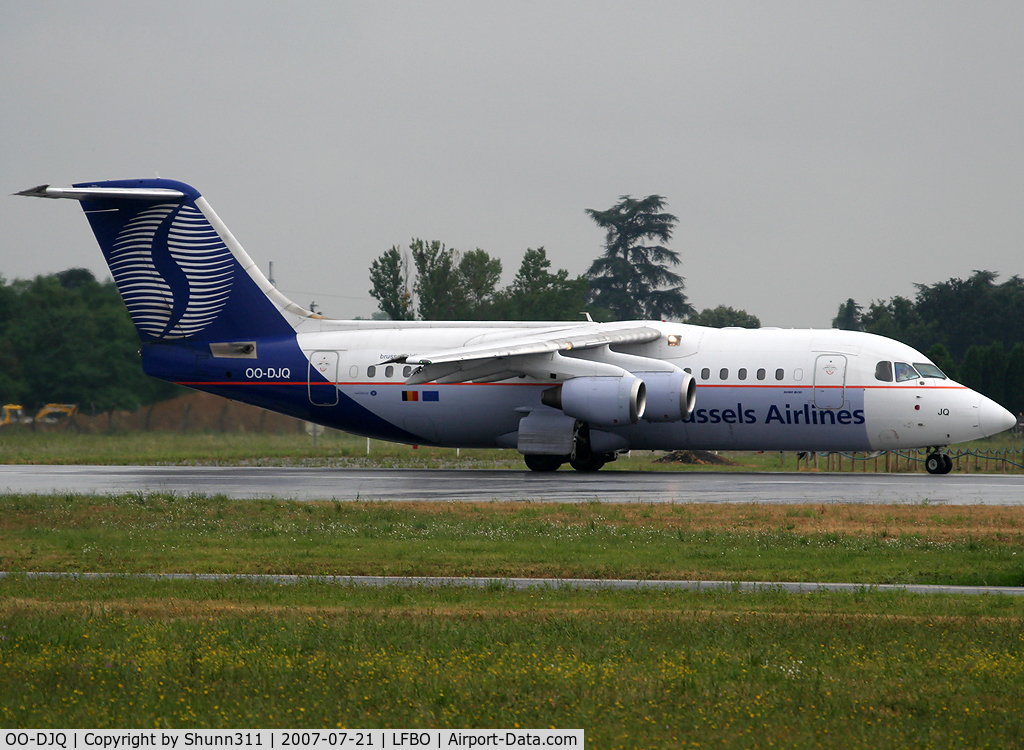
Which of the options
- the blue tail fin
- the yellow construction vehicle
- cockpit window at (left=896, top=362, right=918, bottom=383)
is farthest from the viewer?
the yellow construction vehicle

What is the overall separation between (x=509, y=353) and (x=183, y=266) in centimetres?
1023

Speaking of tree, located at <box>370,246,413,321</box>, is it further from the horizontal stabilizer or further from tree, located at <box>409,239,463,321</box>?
the horizontal stabilizer

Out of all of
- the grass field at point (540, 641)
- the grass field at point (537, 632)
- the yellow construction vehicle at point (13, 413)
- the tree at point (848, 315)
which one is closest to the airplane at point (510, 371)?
the grass field at point (537, 632)

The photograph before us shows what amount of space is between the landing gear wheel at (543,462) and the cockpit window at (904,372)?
8661 mm

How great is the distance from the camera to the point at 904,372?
100ft

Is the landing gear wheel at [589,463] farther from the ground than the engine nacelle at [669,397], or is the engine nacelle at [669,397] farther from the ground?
the engine nacelle at [669,397]

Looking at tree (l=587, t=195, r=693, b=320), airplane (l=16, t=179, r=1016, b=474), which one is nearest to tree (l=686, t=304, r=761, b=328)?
tree (l=587, t=195, r=693, b=320)

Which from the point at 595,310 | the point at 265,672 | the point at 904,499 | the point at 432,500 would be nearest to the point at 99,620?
the point at 265,672

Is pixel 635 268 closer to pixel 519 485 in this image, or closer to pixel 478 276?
pixel 478 276

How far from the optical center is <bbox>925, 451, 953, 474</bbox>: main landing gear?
1230 inches

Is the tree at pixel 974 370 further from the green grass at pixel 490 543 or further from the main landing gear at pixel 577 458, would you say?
the green grass at pixel 490 543

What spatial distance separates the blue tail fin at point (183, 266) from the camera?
110 ft

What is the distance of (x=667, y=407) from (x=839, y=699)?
21.6 meters

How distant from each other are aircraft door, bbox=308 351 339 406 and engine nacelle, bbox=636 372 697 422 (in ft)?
28.2
